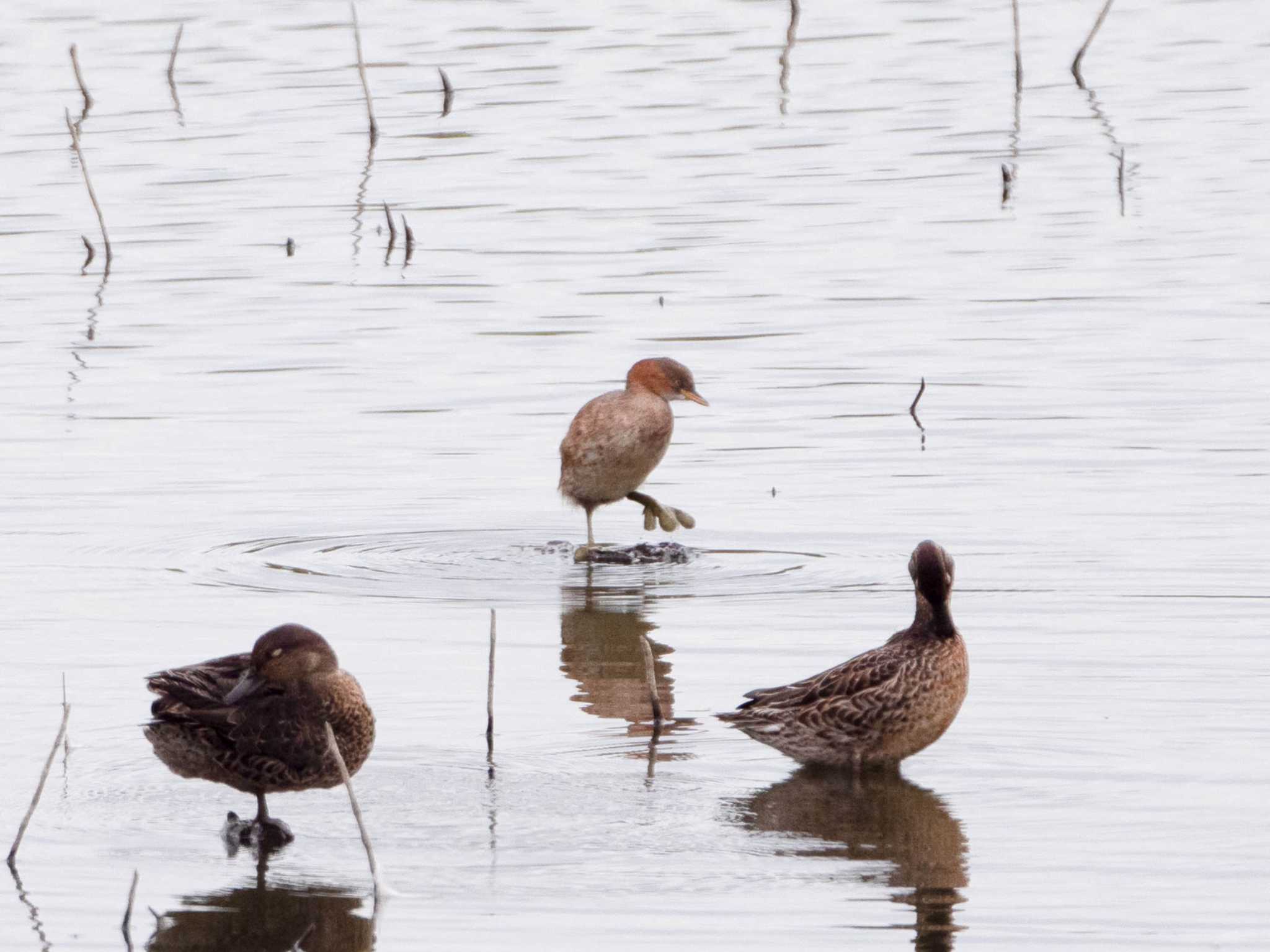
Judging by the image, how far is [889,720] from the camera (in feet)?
27.3

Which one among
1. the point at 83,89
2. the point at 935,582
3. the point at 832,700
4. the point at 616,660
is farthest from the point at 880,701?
the point at 83,89

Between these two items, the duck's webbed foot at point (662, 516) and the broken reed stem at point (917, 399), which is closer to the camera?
the duck's webbed foot at point (662, 516)

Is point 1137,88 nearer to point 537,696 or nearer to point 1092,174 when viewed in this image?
point 1092,174

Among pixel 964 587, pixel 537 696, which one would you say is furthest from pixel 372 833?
pixel 964 587

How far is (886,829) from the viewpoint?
786 centimetres

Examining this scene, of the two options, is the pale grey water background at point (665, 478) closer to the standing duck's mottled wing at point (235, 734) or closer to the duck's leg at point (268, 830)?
the duck's leg at point (268, 830)

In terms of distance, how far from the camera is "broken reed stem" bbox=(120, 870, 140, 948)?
633 centimetres

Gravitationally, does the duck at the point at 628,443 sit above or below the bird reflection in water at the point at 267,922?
above

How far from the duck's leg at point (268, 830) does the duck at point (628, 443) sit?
461cm

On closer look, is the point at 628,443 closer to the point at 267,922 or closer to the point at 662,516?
the point at 662,516

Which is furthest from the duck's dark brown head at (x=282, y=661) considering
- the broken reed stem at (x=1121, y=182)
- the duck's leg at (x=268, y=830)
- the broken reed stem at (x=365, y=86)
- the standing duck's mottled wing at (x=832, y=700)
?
the broken reed stem at (x=365, y=86)

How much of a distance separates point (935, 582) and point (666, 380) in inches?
177

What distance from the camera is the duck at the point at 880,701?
8.33 metres

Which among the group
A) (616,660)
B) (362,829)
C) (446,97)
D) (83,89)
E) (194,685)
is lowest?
(616,660)
